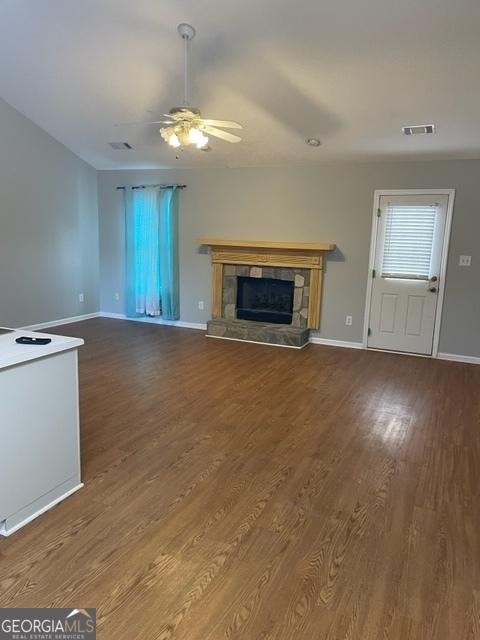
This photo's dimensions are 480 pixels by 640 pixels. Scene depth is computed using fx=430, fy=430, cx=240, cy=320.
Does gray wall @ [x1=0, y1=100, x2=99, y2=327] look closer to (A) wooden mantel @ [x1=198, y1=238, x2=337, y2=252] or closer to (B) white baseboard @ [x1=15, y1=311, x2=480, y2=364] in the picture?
(B) white baseboard @ [x1=15, y1=311, x2=480, y2=364]

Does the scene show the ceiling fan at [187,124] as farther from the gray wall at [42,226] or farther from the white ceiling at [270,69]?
the gray wall at [42,226]

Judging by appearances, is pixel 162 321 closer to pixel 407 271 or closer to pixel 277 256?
pixel 277 256

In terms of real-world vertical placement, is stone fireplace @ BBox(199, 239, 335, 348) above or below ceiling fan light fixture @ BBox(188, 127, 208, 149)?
below

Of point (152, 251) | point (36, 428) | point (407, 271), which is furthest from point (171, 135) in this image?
point (152, 251)

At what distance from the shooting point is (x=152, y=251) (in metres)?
6.70

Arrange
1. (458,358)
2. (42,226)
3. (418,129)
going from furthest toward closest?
(42,226) → (458,358) → (418,129)

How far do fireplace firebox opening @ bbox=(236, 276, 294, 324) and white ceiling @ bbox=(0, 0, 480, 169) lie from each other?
171cm

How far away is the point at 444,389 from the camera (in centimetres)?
425

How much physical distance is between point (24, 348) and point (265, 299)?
446 centimetres

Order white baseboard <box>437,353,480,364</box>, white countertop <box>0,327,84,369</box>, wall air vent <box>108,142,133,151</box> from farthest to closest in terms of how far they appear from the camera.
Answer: wall air vent <box>108,142,133,151</box>, white baseboard <box>437,353,480,364</box>, white countertop <box>0,327,84,369</box>

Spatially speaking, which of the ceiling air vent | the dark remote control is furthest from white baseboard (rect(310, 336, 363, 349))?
the dark remote control

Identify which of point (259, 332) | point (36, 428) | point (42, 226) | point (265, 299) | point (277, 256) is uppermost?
point (42, 226)

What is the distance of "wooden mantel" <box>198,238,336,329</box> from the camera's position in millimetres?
5672

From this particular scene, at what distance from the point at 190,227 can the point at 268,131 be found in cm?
206
